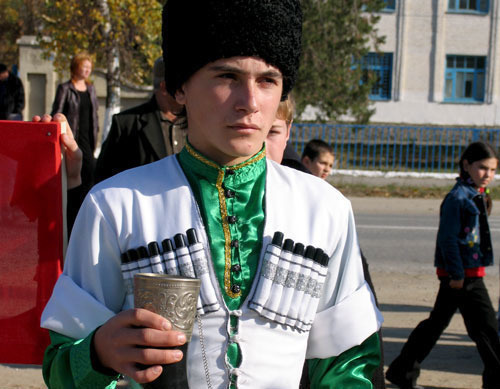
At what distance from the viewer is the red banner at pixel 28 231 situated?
2.89 m

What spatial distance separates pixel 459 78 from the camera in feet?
115

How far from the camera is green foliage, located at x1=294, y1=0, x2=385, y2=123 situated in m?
22.2

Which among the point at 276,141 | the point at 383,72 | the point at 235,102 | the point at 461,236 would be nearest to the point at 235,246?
the point at 235,102

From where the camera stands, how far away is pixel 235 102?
1.94 m

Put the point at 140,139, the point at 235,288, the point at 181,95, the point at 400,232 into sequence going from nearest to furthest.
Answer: the point at 235,288 < the point at 181,95 < the point at 140,139 < the point at 400,232

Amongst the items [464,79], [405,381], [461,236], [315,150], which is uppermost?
[464,79]

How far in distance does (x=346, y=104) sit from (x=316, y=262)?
71.5ft

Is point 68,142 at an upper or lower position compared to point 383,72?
lower

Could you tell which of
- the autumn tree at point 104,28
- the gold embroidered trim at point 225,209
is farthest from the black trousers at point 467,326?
the autumn tree at point 104,28

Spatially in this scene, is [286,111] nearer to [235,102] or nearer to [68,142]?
[68,142]

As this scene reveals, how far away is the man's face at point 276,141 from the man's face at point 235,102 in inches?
45.3

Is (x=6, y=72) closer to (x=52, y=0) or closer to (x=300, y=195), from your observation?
(x=52, y=0)

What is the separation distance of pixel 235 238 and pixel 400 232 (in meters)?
9.98

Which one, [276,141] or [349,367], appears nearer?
[349,367]
